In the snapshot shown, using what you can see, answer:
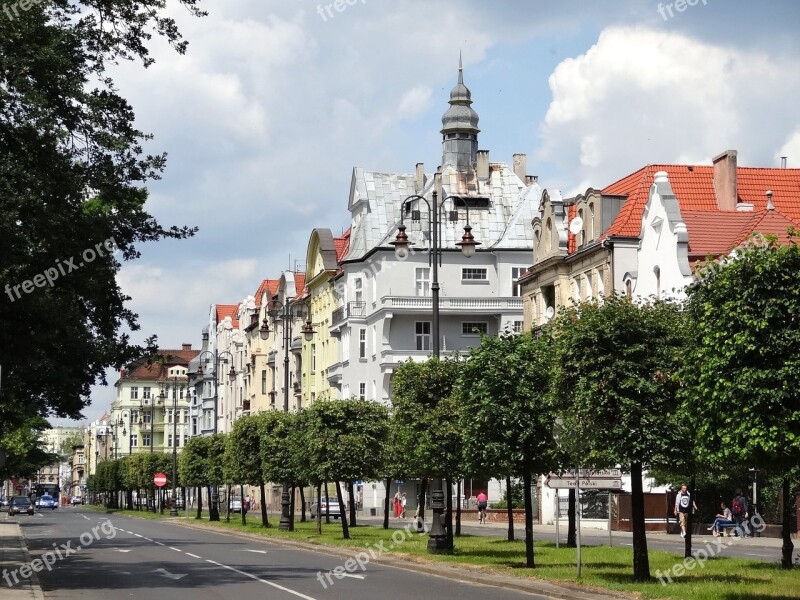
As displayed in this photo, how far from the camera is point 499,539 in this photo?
4300 centimetres

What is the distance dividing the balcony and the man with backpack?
36.1 meters

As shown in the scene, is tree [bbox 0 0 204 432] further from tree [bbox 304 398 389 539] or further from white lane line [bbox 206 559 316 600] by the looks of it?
tree [bbox 304 398 389 539]

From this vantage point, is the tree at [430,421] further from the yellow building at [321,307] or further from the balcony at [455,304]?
the yellow building at [321,307]

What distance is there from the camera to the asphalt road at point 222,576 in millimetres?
22797

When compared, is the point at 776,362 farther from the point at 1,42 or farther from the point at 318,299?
the point at 318,299

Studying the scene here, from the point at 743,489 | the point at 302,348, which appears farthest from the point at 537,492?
the point at 302,348

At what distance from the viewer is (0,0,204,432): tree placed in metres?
24.2

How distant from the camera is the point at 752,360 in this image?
1888cm

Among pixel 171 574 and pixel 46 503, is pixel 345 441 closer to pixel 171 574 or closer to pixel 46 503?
pixel 171 574

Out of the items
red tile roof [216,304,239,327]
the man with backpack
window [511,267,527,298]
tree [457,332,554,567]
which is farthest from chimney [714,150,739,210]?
red tile roof [216,304,239,327]

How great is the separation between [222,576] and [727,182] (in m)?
37.6

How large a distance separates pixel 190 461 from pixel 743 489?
37158 millimetres

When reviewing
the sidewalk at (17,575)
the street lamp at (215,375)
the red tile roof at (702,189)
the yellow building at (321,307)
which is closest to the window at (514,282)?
the yellow building at (321,307)

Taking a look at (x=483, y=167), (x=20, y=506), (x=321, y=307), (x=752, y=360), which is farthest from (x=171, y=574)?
(x=20, y=506)
